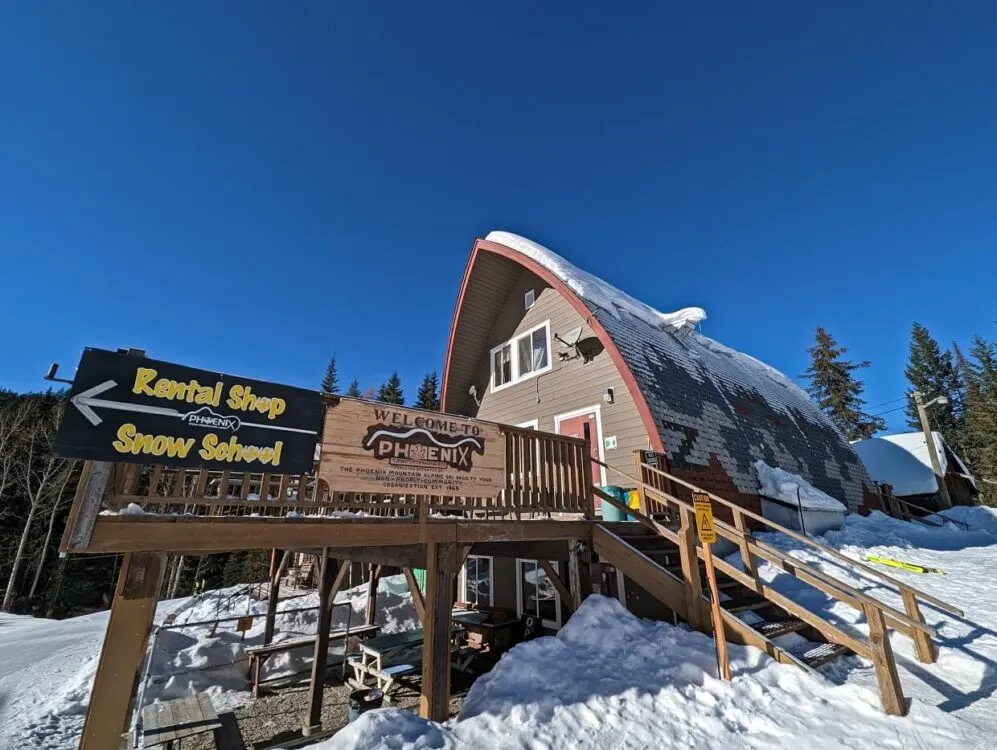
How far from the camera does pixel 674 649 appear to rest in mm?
5289

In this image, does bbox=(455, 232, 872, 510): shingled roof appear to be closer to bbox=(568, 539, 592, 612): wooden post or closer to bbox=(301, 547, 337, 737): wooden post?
bbox=(568, 539, 592, 612): wooden post

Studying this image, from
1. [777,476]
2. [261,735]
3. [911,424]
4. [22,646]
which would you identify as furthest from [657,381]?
[911,424]

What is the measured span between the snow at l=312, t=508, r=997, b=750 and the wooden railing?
5.18 feet

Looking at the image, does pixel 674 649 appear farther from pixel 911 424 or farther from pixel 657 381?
pixel 911 424

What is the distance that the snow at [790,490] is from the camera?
1032 cm

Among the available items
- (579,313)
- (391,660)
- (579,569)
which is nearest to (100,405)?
(579,569)

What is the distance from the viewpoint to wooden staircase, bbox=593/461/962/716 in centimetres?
443

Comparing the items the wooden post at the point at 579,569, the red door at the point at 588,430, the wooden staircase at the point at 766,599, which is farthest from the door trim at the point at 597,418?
the wooden post at the point at 579,569

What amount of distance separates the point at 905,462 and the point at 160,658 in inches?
1120

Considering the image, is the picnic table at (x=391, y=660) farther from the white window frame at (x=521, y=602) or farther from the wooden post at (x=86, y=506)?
the wooden post at (x=86, y=506)

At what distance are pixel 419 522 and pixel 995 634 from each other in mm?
7008

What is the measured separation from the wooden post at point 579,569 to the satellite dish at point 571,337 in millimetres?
5306

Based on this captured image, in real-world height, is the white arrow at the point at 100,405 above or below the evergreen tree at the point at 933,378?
below

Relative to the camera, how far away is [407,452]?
502cm
